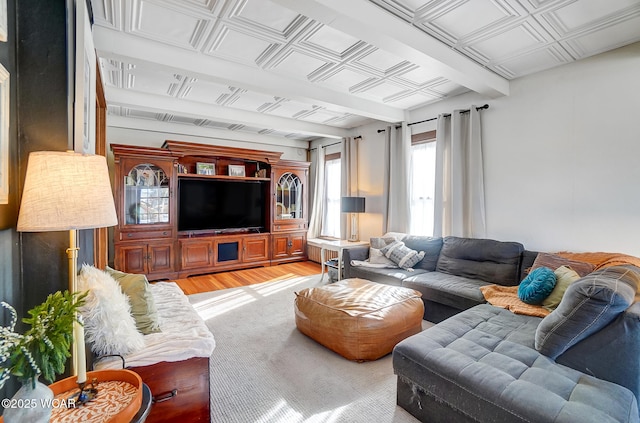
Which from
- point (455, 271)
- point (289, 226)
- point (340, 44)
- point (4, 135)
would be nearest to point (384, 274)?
point (455, 271)

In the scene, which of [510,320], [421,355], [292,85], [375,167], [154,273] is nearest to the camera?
[421,355]

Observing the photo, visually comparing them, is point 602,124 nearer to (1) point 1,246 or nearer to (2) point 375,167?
(2) point 375,167

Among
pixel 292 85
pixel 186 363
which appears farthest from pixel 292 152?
pixel 186 363

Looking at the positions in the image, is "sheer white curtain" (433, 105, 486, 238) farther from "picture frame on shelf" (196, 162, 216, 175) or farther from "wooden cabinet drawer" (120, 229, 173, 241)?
"wooden cabinet drawer" (120, 229, 173, 241)

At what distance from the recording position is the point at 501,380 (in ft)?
4.95

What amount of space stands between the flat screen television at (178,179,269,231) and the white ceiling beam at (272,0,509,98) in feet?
12.7

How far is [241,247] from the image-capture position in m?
5.48

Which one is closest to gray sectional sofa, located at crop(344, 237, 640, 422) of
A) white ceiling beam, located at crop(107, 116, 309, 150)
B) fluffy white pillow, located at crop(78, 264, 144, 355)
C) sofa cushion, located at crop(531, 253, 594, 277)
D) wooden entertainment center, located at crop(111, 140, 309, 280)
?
sofa cushion, located at crop(531, 253, 594, 277)

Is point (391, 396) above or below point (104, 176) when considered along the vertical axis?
below

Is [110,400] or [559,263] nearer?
[110,400]

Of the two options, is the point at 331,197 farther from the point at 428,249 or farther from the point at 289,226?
the point at 428,249

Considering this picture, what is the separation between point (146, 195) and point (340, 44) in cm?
374

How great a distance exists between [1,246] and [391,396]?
7.14ft

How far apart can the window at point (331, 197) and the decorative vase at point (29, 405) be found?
17.4ft
